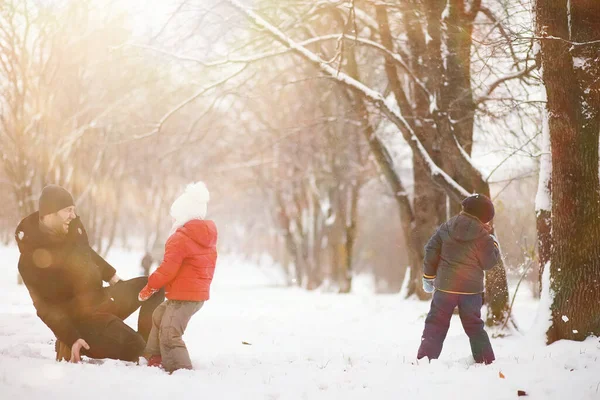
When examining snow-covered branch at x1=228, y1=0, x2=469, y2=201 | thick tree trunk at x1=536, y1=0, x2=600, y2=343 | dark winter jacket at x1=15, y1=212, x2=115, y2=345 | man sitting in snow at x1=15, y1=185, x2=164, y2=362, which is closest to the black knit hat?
thick tree trunk at x1=536, y1=0, x2=600, y2=343

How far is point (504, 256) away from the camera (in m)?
8.66

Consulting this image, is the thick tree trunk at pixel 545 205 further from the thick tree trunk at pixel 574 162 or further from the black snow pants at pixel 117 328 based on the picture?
the black snow pants at pixel 117 328

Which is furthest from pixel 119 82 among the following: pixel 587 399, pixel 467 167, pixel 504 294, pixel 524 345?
pixel 587 399

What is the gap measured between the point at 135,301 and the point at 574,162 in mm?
4727

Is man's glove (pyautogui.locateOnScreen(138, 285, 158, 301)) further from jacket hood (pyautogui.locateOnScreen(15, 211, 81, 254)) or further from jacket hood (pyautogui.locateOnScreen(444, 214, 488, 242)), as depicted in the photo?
jacket hood (pyautogui.locateOnScreen(444, 214, 488, 242))

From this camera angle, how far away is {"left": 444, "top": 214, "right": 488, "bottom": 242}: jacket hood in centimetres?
533

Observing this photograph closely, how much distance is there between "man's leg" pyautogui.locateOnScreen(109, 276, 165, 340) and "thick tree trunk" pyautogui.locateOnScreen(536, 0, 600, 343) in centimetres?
420

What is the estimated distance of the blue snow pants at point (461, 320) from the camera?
17.5 ft

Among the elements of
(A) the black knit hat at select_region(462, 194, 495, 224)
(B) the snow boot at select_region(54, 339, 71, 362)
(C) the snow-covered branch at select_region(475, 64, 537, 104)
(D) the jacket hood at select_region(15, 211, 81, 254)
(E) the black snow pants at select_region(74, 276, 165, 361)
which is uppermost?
(C) the snow-covered branch at select_region(475, 64, 537, 104)

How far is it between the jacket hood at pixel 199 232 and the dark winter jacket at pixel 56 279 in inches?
39.6

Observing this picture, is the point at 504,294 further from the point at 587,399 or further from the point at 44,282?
the point at 44,282

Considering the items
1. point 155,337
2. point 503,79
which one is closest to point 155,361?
point 155,337

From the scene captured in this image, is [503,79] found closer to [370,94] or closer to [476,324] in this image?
[370,94]

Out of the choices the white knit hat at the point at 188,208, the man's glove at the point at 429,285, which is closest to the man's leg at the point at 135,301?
the white knit hat at the point at 188,208
